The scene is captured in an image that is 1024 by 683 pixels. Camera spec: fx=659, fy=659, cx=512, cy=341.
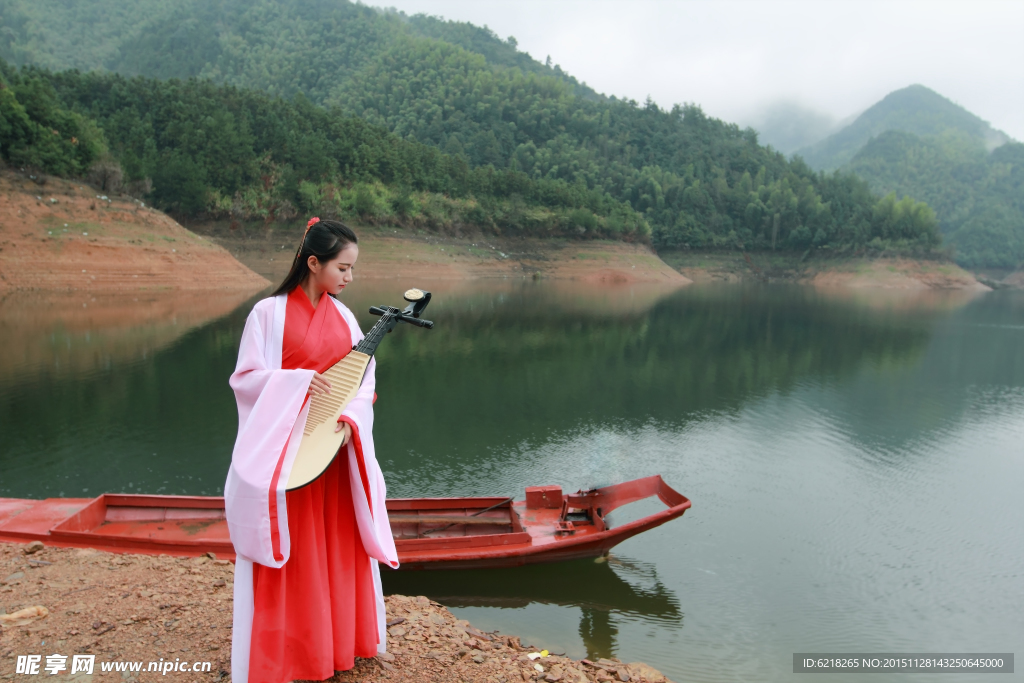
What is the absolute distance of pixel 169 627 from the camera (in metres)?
4.15

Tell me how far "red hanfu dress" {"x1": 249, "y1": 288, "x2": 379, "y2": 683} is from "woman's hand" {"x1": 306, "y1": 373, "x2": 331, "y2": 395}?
0.16 meters

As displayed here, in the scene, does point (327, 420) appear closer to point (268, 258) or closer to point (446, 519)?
point (446, 519)

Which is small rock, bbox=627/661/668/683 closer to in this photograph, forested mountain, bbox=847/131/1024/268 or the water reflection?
the water reflection

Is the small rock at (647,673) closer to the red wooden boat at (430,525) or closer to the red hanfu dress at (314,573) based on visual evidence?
the red wooden boat at (430,525)

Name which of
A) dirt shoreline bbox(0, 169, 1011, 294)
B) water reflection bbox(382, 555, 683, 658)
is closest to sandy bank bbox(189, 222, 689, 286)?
dirt shoreline bbox(0, 169, 1011, 294)

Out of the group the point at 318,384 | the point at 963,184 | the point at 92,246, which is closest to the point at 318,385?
the point at 318,384

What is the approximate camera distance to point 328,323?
3.25 meters

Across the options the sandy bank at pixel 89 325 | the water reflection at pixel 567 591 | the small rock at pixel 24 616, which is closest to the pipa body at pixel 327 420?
the small rock at pixel 24 616

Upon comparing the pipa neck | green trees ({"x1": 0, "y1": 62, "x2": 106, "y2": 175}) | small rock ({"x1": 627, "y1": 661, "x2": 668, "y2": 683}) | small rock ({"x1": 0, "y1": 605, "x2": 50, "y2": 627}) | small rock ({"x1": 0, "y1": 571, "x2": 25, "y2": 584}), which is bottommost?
small rock ({"x1": 627, "y1": 661, "x2": 668, "y2": 683})

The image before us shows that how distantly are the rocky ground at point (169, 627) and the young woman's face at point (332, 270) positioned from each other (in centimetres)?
200

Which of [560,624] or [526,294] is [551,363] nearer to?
[560,624]

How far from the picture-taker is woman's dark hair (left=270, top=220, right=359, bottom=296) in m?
3.13

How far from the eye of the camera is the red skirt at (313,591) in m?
3.04

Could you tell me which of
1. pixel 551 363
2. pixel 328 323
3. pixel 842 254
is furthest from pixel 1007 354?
pixel 842 254
